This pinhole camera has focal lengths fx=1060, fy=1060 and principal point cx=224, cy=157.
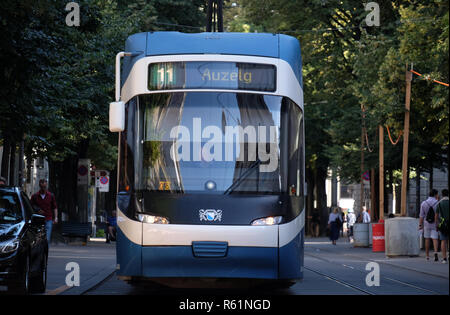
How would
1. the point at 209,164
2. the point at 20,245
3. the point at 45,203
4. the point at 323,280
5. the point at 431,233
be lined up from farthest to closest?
the point at 431,233 < the point at 45,203 < the point at 323,280 < the point at 20,245 < the point at 209,164

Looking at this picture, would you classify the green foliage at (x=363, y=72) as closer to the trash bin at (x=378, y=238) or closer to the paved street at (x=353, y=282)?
the trash bin at (x=378, y=238)

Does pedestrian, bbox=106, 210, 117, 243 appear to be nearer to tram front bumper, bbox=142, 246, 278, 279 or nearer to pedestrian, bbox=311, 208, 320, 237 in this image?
pedestrian, bbox=311, 208, 320, 237

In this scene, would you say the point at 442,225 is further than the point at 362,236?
No

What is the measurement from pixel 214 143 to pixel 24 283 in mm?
3103

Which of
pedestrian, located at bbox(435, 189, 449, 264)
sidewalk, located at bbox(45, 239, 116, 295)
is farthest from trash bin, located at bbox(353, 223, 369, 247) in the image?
sidewalk, located at bbox(45, 239, 116, 295)

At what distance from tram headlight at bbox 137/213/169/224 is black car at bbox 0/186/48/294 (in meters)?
1.68

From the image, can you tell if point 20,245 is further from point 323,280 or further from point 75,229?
point 75,229

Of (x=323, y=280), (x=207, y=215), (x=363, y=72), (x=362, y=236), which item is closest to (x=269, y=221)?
(x=207, y=215)

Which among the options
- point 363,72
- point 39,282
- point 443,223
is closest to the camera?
point 39,282

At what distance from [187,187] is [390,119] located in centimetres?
1911

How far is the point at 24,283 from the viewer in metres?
13.6
